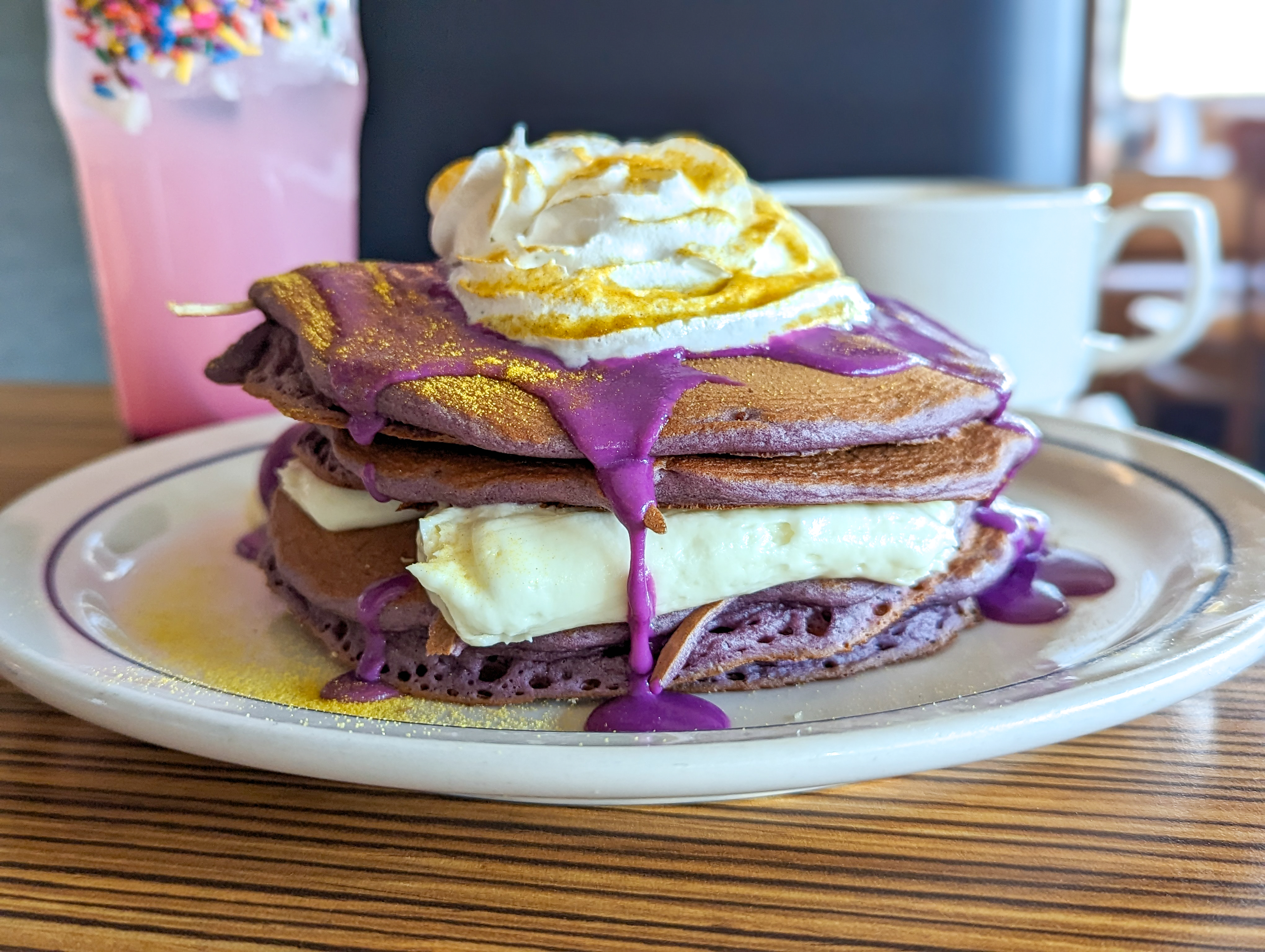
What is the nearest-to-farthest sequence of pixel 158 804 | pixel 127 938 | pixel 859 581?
pixel 127 938 < pixel 158 804 < pixel 859 581

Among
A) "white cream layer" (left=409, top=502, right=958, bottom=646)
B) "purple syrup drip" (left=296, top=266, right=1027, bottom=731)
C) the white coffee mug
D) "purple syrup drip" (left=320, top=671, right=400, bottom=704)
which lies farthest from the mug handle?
"purple syrup drip" (left=320, top=671, right=400, bottom=704)

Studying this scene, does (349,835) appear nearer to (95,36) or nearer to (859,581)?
(859,581)

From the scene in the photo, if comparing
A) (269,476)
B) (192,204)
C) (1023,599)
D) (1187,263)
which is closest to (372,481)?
(269,476)

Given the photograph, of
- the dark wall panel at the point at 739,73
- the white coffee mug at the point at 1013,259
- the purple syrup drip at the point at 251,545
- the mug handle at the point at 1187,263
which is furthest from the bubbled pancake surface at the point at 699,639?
the dark wall panel at the point at 739,73

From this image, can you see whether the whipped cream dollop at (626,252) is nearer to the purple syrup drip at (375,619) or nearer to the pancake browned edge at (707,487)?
the pancake browned edge at (707,487)

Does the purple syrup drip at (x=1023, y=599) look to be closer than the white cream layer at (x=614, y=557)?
No

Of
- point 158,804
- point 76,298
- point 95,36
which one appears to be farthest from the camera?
point 76,298

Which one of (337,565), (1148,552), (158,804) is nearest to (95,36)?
(337,565)
